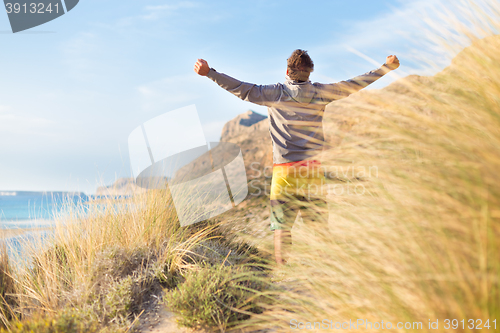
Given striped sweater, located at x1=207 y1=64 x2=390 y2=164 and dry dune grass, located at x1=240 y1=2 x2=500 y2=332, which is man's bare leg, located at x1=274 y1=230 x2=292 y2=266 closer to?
dry dune grass, located at x1=240 y1=2 x2=500 y2=332

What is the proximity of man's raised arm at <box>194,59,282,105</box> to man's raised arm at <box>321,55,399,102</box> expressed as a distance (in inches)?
19.0

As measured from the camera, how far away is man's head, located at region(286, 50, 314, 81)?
120 inches

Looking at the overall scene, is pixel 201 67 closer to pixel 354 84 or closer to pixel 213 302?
pixel 354 84

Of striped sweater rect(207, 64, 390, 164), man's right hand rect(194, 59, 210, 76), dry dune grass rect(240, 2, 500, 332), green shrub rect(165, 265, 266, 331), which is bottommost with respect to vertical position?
green shrub rect(165, 265, 266, 331)

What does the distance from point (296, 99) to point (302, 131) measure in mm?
310

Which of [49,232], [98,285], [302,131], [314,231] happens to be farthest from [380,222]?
[49,232]

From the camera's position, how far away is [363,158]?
200 centimetres

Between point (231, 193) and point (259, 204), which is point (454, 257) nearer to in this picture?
point (231, 193)

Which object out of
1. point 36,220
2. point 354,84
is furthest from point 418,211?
point 36,220

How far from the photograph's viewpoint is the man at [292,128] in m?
2.98

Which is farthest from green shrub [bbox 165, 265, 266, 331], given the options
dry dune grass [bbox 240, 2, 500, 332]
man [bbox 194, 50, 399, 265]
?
man [bbox 194, 50, 399, 265]

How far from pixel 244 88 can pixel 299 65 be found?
22.3 inches

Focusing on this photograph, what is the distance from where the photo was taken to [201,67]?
2.93m

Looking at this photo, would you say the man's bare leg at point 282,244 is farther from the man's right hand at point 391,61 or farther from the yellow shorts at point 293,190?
the man's right hand at point 391,61
